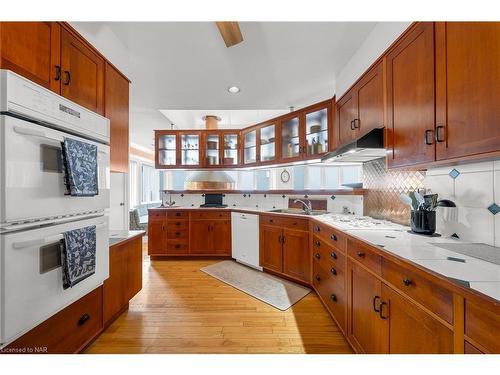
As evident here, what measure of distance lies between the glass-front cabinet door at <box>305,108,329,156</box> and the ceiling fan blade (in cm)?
150

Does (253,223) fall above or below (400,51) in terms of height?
below

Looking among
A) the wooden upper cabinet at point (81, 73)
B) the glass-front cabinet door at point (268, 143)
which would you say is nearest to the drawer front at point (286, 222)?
the glass-front cabinet door at point (268, 143)

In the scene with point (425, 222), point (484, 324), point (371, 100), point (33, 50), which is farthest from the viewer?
point (371, 100)

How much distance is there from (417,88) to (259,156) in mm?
2362

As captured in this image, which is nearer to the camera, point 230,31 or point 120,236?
point 230,31

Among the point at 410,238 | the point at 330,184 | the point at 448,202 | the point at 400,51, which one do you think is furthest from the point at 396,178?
the point at 330,184

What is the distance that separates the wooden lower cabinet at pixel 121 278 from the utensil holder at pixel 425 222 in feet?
7.71

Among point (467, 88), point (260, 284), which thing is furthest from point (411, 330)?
point (260, 284)

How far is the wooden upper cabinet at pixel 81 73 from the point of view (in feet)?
4.42

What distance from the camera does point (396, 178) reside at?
1.94 m

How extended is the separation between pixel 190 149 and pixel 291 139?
6.41 feet

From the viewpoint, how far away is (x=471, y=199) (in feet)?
4.25

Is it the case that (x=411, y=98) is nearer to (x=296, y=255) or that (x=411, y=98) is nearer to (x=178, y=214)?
(x=296, y=255)
